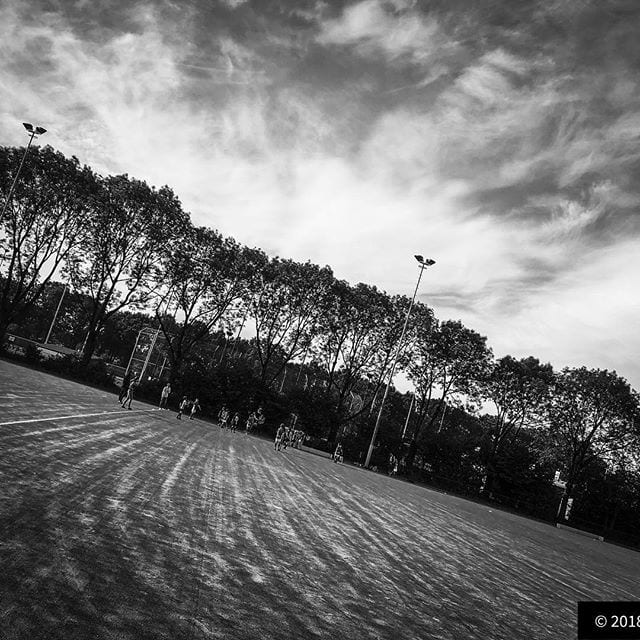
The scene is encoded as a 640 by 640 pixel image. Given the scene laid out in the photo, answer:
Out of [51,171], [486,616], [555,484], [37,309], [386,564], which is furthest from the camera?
[37,309]

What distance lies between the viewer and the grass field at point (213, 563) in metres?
3.31

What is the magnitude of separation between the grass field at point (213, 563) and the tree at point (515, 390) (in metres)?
29.3

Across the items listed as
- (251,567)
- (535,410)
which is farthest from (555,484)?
(251,567)

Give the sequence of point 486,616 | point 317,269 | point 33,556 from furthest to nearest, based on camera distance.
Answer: point 317,269 → point 486,616 → point 33,556

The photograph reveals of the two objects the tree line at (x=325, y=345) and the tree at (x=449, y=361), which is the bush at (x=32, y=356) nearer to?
the tree line at (x=325, y=345)

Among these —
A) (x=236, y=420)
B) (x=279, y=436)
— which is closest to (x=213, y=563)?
(x=279, y=436)

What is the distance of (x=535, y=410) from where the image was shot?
3825cm

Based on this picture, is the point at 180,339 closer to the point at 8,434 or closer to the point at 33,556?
the point at 8,434

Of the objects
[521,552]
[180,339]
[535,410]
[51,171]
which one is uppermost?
[51,171]

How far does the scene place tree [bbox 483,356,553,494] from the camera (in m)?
38.1

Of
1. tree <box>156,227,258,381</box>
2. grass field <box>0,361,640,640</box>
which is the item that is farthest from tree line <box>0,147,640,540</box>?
grass field <box>0,361,640,640</box>

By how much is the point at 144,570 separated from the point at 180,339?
3425 cm

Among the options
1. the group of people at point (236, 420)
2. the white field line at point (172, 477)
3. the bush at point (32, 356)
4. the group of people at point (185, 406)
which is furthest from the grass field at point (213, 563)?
the bush at point (32, 356)

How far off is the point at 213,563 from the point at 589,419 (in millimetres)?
39443
